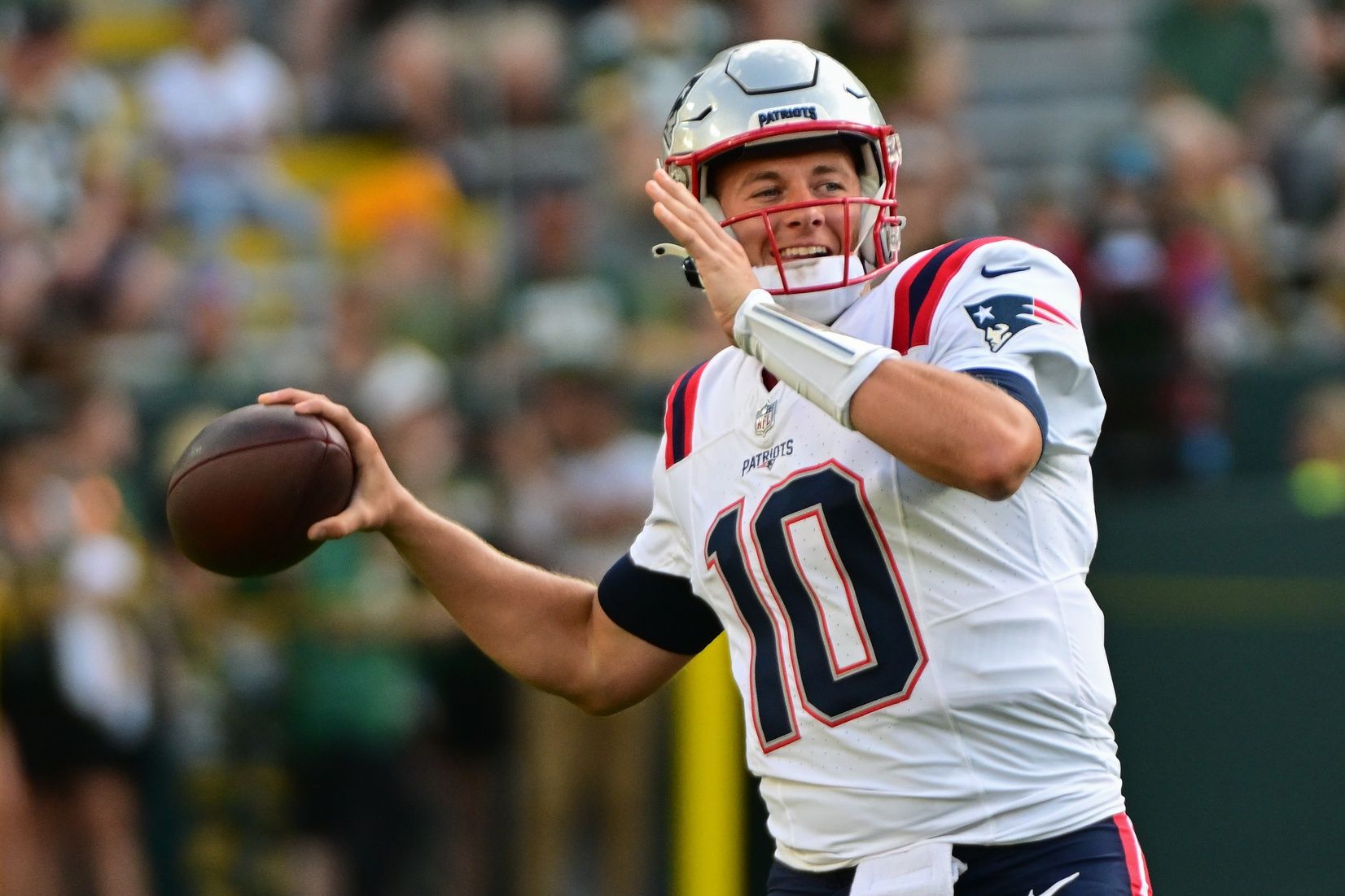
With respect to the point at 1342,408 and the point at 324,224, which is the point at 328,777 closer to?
the point at 324,224

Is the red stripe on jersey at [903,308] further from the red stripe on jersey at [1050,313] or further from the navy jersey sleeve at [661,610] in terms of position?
the navy jersey sleeve at [661,610]

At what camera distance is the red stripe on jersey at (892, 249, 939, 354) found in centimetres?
331

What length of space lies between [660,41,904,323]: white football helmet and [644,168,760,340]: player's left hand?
0.43 feet

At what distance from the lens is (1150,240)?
333 inches

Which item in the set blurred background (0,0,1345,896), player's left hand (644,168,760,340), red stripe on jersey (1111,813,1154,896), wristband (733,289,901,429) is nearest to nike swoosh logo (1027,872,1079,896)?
red stripe on jersey (1111,813,1154,896)

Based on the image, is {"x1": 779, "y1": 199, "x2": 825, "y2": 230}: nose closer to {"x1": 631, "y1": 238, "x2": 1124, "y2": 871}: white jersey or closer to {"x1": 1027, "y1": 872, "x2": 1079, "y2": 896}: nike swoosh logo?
{"x1": 631, "y1": 238, "x2": 1124, "y2": 871}: white jersey

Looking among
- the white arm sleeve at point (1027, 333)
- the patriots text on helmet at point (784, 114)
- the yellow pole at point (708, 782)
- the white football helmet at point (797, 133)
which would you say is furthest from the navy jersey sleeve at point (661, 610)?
the yellow pole at point (708, 782)

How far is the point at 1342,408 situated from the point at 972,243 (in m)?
5.07

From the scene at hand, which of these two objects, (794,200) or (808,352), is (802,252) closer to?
(794,200)

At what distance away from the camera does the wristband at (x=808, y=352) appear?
3035mm

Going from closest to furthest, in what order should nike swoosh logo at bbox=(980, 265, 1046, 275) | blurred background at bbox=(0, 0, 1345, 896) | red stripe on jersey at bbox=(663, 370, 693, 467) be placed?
nike swoosh logo at bbox=(980, 265, 1046, 275)
red stripe on jersey at bbox=(663, 370, 693, 467)
blurred background at bbox=(0, 0, 1345, 896)

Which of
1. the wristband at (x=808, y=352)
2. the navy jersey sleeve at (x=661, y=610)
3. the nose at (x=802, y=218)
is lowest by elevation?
the navy jersey sleeve at (x=661, y=610)

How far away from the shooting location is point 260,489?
355 cm

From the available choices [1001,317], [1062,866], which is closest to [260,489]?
[1001,317]
